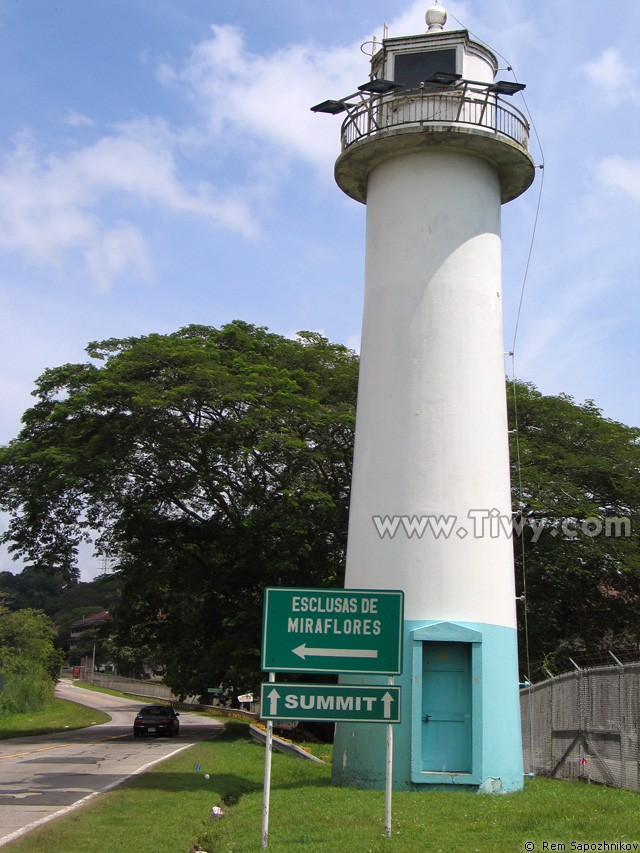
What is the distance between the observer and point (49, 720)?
43562mm

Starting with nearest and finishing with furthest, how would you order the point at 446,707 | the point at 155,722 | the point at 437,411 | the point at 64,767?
the point at 446,707, the point at 437,411, the point at 64,767, the point at 155,722

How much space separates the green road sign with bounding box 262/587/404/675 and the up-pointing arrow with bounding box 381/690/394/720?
0.28 metres

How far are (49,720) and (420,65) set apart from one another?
1448 inches

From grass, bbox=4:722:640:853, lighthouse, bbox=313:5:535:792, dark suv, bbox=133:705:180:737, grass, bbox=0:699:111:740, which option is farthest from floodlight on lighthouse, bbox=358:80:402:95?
grass, bbox=0:699:111:740

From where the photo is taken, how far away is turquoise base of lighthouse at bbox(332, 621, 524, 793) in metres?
14.1

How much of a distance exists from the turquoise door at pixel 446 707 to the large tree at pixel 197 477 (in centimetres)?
1188

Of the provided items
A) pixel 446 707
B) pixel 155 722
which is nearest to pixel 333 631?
pixel 446 707

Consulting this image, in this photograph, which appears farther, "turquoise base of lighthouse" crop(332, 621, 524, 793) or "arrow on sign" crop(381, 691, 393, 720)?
"turquoise base of lighthouse" crop(332, 621, 524, 793)

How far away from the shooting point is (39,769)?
19.2m

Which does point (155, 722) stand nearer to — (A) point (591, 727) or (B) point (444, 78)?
(A) point (591, 727)

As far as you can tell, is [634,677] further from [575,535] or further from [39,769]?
[575,535]

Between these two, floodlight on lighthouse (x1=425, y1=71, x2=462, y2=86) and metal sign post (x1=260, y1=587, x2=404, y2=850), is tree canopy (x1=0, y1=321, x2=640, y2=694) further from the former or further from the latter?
metal sign post (x1=260, y1=587, x2=404, y2=850)

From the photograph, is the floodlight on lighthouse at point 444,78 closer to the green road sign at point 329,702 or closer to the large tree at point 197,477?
the green road sign at point 329,702

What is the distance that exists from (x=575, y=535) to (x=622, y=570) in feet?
5.53
